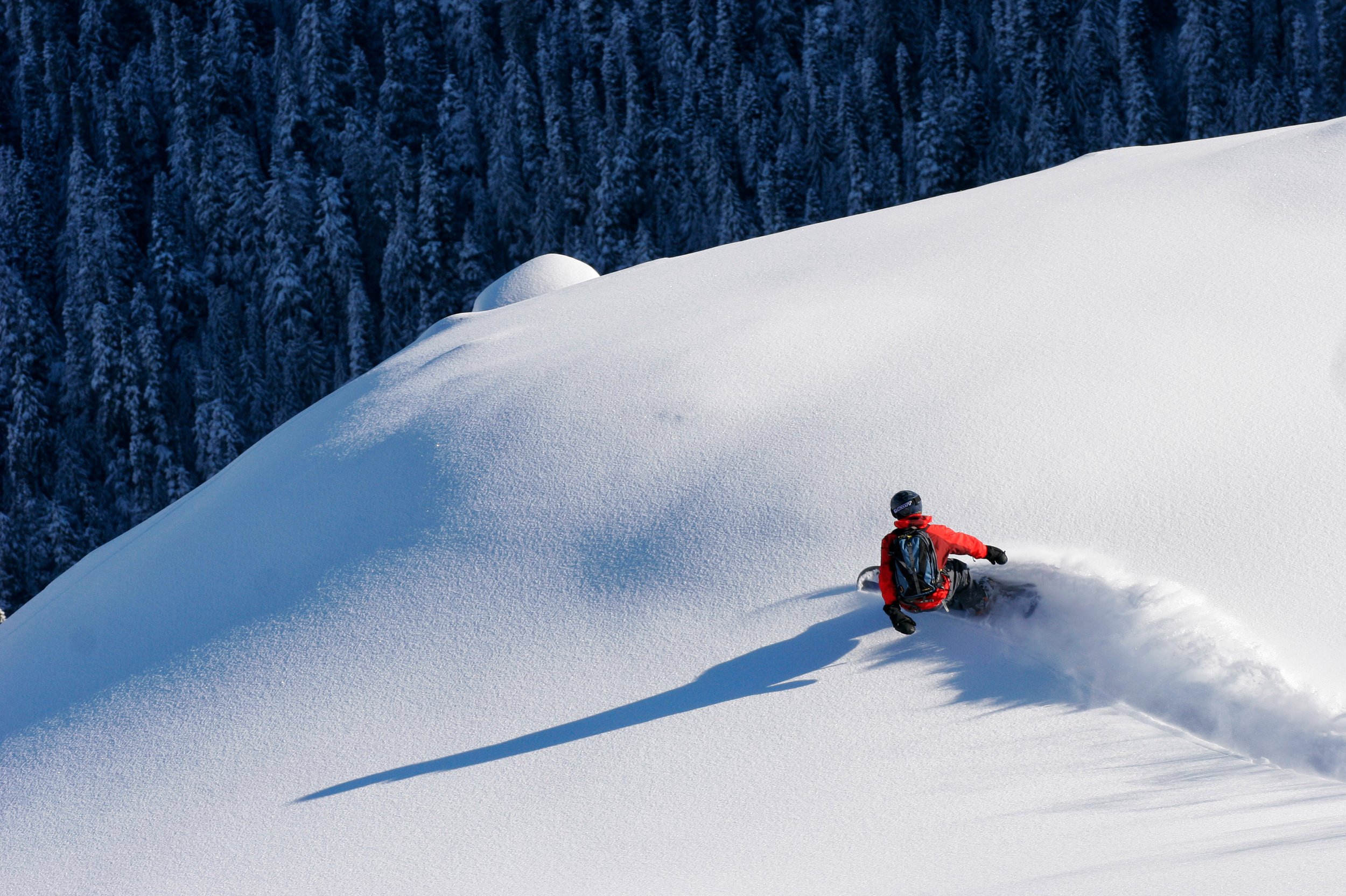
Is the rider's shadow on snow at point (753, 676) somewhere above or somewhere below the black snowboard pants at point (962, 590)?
below

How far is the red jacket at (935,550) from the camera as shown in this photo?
6824 millimetres

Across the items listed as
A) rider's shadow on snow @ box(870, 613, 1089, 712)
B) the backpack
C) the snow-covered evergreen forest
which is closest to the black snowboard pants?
rider's shadow on snow @ box(870, 613, 1089, 712)

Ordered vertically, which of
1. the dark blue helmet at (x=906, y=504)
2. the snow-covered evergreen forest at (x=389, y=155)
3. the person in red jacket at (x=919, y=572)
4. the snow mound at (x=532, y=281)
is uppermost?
the snow-covered evergreen forest at (x=389, y=155)

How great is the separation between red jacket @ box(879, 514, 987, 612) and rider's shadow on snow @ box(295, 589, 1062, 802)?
0.35 m

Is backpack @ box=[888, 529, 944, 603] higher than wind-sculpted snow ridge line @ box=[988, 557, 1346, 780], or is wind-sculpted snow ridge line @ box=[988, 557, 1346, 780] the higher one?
backpack @ box=[888, 529, 944, 603]

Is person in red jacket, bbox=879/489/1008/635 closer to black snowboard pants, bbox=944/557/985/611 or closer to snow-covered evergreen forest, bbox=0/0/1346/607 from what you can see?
black snowboard pants, bbox=944/557/985/611

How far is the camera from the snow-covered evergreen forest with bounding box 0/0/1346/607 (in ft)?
130

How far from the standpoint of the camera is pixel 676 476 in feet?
29.8

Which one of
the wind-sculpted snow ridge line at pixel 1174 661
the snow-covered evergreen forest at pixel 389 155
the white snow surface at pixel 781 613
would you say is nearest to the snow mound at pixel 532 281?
the white snow surface at pixel 781 613

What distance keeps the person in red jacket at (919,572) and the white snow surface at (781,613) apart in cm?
35

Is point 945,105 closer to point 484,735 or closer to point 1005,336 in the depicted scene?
point 1005,336

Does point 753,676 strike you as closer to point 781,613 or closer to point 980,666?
point 781,613

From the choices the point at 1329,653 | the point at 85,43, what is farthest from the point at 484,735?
the point at 85,43

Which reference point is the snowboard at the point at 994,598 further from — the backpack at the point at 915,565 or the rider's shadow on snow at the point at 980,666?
the backpack at the point at 915,565
